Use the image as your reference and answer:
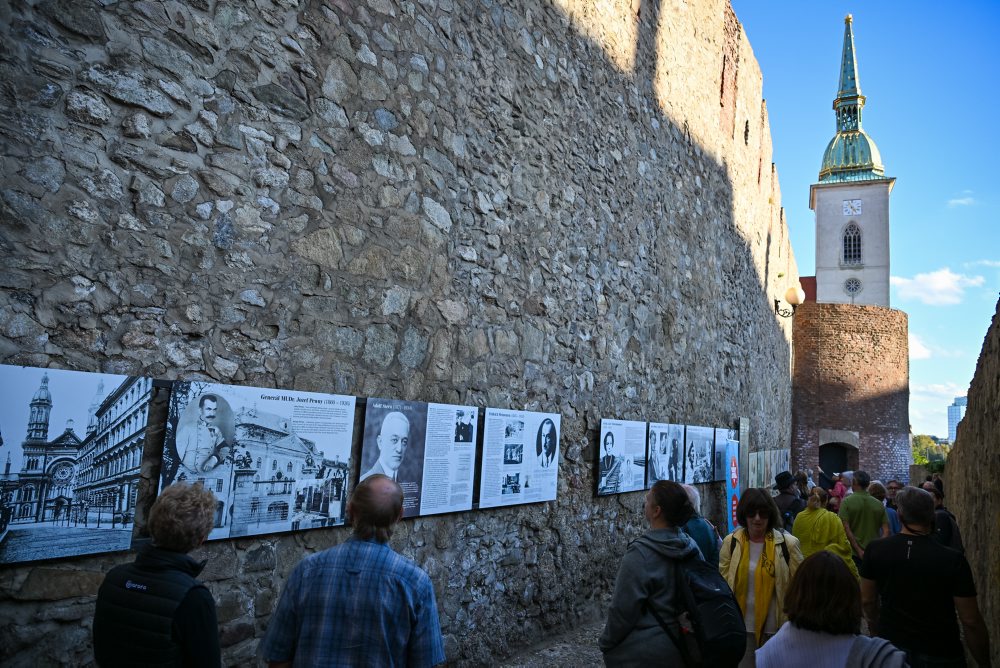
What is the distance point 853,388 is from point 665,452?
1797 centimetres

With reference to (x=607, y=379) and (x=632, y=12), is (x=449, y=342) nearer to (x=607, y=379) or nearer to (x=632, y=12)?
(x=607, y=379)

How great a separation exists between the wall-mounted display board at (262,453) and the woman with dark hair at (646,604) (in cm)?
150

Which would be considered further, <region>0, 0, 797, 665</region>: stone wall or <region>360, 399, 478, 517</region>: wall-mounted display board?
<region>360, 399, 478, 517</region>: wall-mounted display board

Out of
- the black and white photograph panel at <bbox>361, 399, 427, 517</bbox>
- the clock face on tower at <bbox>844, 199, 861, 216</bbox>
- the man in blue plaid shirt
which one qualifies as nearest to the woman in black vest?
the man in blue plaid shirt

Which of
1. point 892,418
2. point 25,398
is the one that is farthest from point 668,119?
point 892,418

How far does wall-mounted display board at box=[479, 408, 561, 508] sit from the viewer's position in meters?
4.49

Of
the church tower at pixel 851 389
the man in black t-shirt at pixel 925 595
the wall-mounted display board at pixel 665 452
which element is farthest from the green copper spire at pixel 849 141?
the man in black t-shirt at pixel 925 595

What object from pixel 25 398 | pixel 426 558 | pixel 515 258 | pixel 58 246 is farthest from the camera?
pixel 515 258

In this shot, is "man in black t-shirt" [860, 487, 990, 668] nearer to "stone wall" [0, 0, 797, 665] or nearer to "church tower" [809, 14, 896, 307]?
"stone wall" [0, 0, 797, 665]

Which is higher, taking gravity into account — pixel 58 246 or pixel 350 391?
pixel 58 246

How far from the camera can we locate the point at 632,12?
6965 millimetres

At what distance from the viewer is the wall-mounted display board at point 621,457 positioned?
596cm

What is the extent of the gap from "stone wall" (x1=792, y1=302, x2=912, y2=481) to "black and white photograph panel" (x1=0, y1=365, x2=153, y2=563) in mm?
22778

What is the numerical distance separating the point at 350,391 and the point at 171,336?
1003mm
